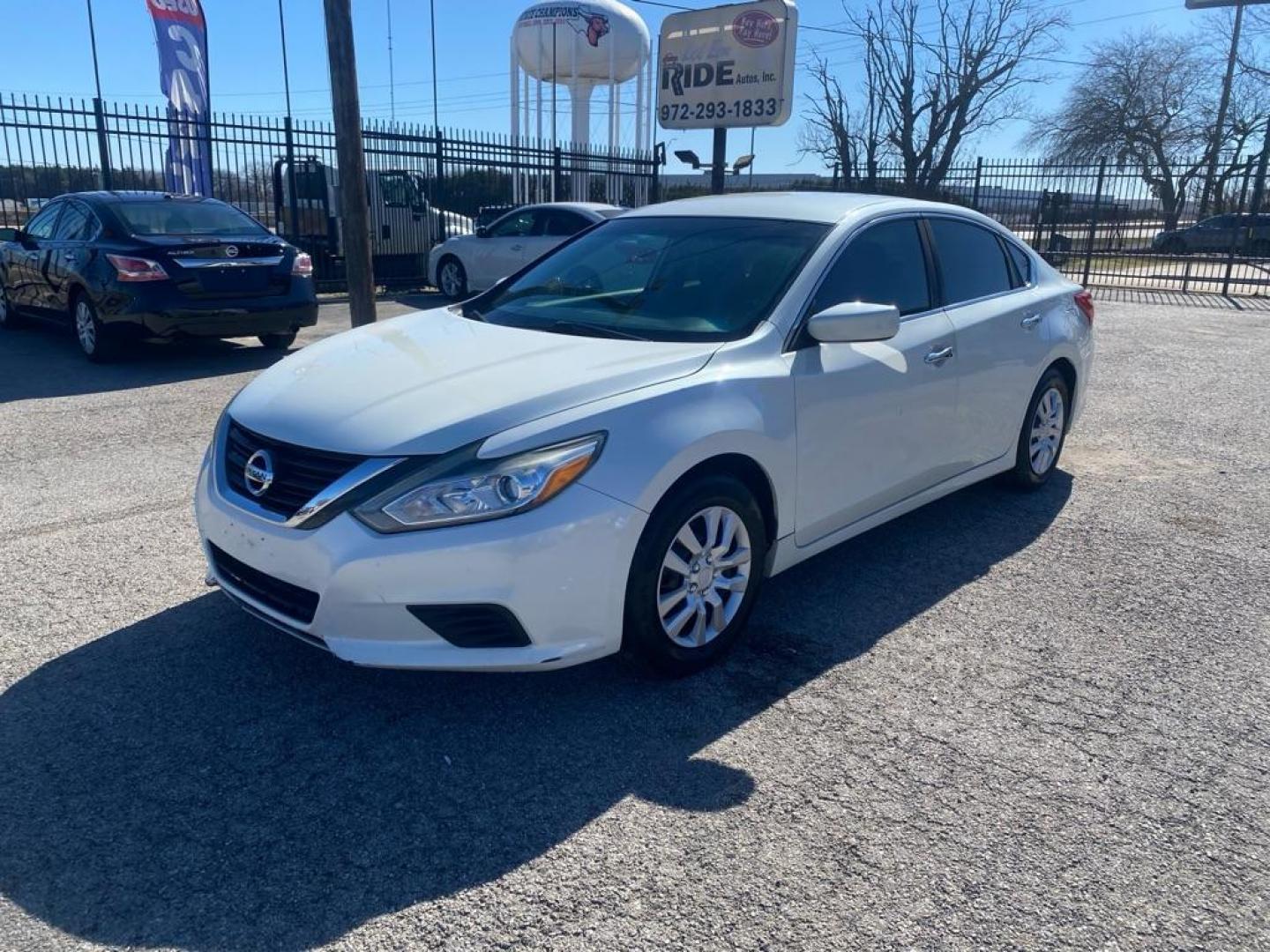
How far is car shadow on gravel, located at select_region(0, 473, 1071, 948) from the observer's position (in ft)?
7.70

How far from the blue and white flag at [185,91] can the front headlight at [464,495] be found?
13.4m

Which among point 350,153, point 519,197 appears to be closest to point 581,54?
point 519,197

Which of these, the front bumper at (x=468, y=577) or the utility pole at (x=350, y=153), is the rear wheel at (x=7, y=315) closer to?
the utility pole at (x=350, y=153)

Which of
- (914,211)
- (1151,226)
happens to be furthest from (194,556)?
(1151,226)

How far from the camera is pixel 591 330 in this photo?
12.5ft

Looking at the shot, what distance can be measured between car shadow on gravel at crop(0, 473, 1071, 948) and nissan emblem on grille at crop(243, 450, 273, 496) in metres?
0.69

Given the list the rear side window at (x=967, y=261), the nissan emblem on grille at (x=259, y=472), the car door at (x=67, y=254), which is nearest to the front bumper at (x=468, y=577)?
the nissan emblem on grille at (x=259, y=472)

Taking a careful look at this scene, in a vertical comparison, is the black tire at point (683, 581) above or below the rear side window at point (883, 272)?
below

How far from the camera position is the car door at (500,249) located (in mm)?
14023

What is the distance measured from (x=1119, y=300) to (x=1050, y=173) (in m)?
4.30

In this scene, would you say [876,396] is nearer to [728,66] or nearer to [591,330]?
[591,330]

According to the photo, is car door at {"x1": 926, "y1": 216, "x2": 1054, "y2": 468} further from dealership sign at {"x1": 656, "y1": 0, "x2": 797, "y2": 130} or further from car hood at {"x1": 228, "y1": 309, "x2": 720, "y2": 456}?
dealership sign at {"x1": 656, "y1": 0, "x2": 797, "y2": 130}

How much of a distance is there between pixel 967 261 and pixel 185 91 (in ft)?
46.8

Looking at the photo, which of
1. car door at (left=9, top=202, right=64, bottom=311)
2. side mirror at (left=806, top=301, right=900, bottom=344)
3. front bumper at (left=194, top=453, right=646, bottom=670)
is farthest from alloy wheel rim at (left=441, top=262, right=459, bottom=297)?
front bumper at (left=194, top=453, right=646, bottom=670)
